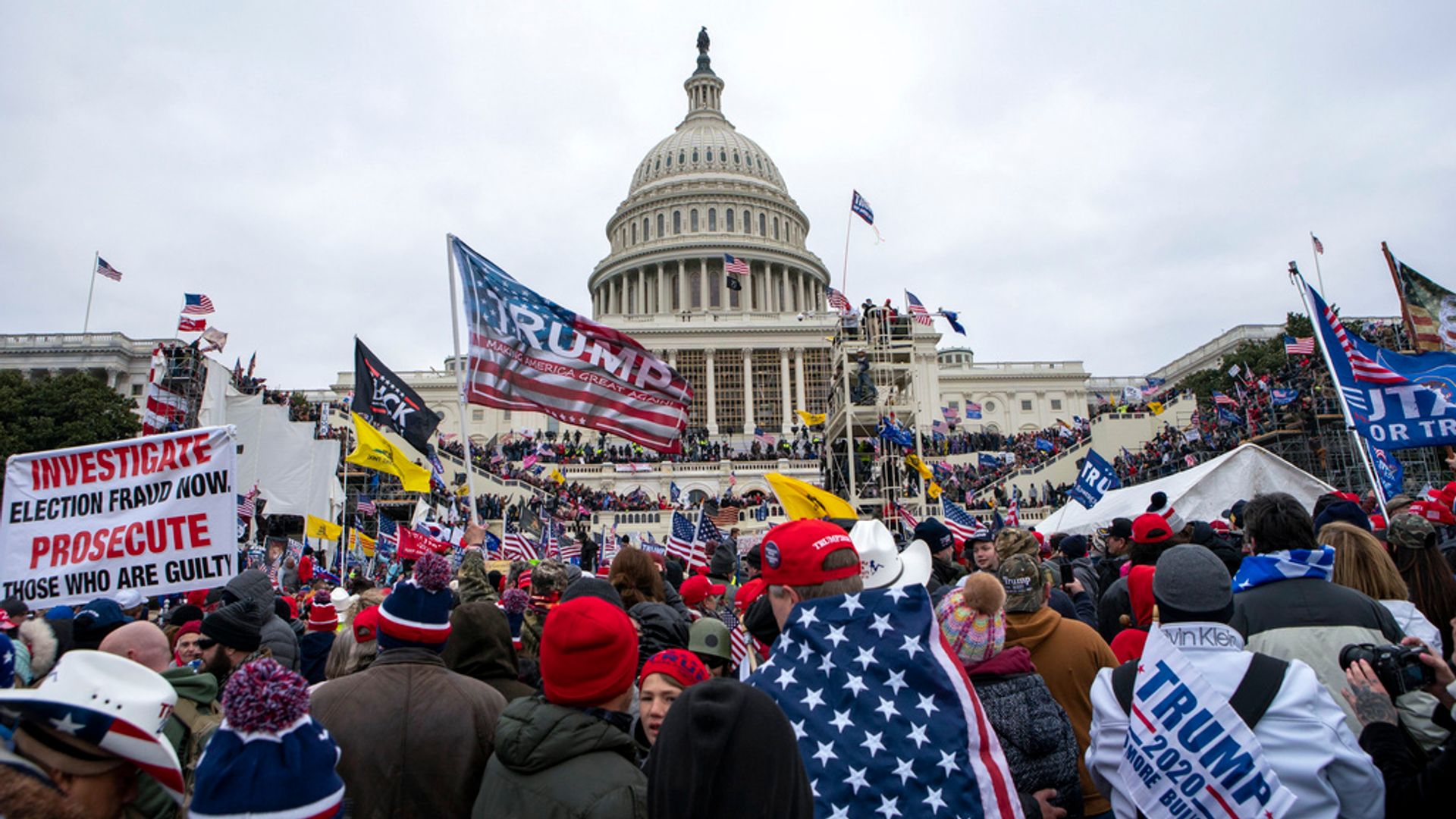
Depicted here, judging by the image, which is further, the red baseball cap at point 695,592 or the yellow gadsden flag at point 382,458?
the yellow gadsden flag at point 382,458

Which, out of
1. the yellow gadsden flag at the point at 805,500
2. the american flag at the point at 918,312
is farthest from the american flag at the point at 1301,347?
the yellow gadsden flag at the point at 805,500

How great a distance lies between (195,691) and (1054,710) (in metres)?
3.45

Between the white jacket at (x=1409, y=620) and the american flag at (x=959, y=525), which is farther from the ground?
the american flag at (x=959, y=525)

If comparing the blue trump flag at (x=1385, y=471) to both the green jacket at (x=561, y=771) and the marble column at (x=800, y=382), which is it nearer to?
the green jacket at (x=561, y=771)

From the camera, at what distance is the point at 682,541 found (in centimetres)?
1405

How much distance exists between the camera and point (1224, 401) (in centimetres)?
3020

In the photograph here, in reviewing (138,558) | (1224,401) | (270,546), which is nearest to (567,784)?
(138,558)

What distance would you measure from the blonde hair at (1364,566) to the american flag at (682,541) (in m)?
9.36

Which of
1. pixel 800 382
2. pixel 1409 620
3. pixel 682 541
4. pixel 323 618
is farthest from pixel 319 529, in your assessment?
pixel 800 382

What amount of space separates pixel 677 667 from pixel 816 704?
674mm

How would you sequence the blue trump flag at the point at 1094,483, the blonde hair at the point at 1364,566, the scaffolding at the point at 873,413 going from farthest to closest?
the scaffolding at the point at 873,413, the blue trump flag at the point at 1094,483, the blonde hair at the point at 1364,566

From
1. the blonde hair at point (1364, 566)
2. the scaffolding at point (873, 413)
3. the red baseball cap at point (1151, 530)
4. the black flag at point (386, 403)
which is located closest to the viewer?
the blonde hair at point (1364, 566)

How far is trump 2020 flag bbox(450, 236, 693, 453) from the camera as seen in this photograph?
1035 cm

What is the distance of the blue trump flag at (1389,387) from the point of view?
9.33m
